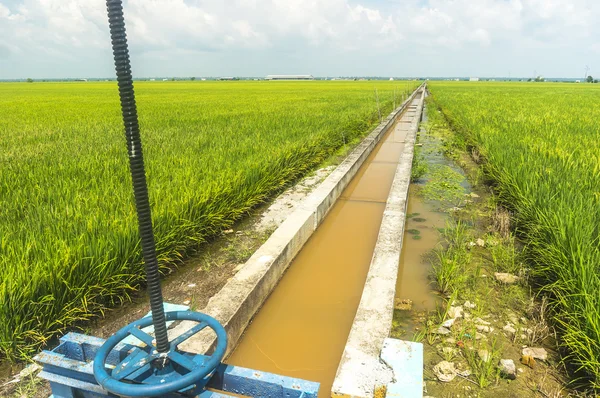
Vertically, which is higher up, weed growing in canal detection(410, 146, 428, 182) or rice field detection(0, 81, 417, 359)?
rice field detection(0, 81, 417, 359)

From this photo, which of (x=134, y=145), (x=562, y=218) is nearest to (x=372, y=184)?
(x=562, y=218)

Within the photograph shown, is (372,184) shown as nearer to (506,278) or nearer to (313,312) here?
(506,278)

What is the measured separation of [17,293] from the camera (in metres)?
2.07

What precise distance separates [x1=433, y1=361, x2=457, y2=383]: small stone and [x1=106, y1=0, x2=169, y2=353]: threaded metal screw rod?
4.97ft

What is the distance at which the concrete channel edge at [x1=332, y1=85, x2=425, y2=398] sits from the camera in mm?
1741

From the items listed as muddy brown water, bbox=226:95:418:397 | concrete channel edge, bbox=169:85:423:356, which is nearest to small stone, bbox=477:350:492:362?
muddy brown water, bbox=226:95:418:397

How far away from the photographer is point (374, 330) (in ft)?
7.12

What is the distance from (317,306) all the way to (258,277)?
55 centimetres

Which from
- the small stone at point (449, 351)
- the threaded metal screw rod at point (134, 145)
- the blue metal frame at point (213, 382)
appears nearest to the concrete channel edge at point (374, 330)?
the small stone at point (449, 351)

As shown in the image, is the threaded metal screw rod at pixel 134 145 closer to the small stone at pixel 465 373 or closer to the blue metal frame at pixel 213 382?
the blue metal frame at pixel 213 382

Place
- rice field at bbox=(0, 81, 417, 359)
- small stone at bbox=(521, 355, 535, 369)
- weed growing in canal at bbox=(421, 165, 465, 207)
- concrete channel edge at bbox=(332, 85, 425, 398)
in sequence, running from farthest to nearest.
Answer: weed growing in canal at bbox=(421, 165, 465, 207) < rice field at bbox=(0, 81, 417, 359) < small stone at bbox=(521, 355, 535, 369) < concrete channel edge at bbox=(332, 85, 425, 398)

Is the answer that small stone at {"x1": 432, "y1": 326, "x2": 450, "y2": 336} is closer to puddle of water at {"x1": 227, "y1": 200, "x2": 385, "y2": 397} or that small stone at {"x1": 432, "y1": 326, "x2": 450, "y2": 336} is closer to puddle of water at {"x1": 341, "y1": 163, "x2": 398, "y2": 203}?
puddle of water at {"x1": 227, "y1": 200, "x2": 385, "y2": 397}

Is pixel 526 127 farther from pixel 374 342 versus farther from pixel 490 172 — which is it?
pixel 374 342

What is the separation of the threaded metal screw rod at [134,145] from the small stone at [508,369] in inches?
71.6
